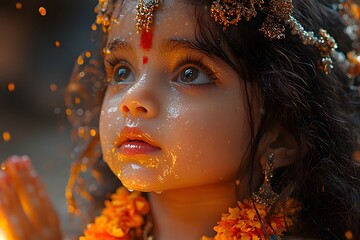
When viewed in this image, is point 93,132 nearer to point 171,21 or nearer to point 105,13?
point 105,13

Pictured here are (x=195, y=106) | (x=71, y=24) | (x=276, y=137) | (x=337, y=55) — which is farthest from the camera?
(x=71, y=24)

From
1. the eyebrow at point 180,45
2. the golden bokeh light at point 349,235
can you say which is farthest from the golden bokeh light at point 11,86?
the golden bokeh light at point 349,235

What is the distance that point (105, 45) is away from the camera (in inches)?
54.1

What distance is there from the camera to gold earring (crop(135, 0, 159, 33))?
1173 mm

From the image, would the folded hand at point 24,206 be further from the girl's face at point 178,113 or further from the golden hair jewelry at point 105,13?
the golden hair jewelry at point 105,13

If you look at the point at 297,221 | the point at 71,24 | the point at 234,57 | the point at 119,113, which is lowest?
the point at 71,24

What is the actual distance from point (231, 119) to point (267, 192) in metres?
0.17

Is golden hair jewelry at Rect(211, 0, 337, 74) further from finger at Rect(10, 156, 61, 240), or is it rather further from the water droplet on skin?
finger at Rect(10, 156, 61, 240)

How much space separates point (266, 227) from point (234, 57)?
351 mm

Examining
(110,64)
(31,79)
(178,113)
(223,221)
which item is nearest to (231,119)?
(178,113)

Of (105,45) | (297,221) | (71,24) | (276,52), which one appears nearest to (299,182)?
(297,221)

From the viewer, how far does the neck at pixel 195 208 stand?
1257mm

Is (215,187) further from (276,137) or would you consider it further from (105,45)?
(105,45)

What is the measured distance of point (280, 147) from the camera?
49.9 inches
